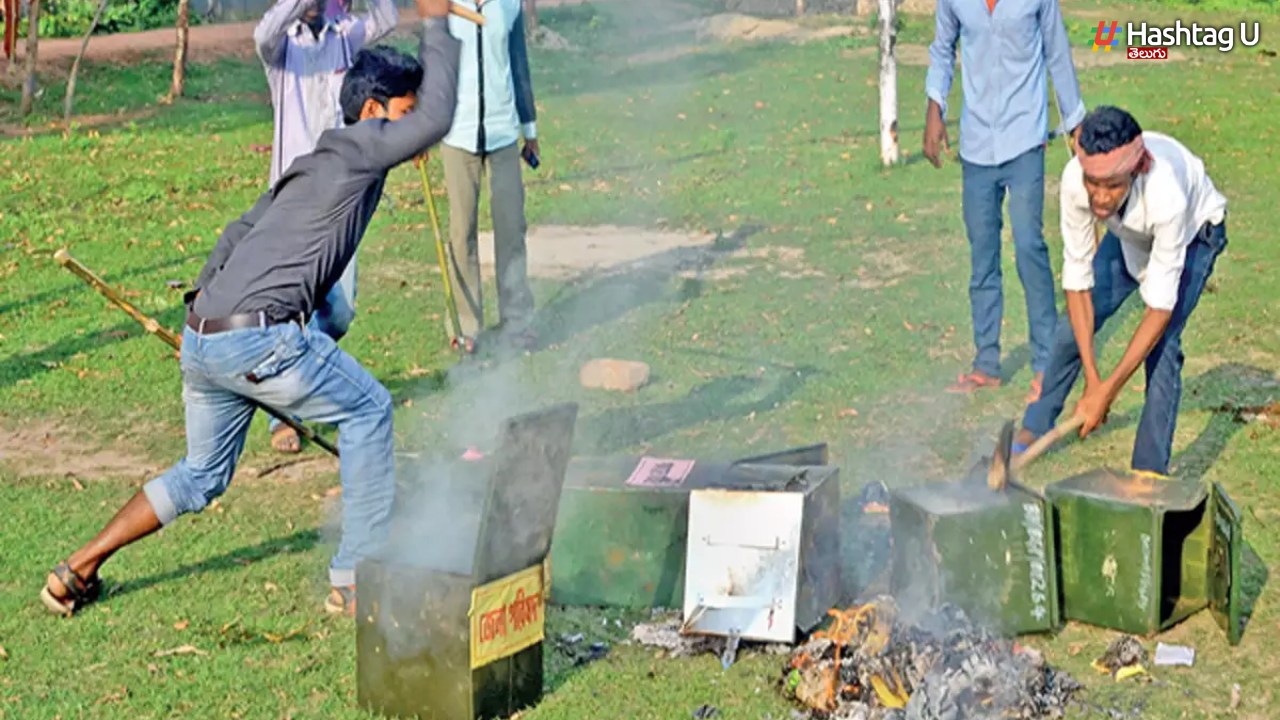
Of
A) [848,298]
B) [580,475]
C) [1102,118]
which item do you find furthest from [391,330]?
[1102,118]

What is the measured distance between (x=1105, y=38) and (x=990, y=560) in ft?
73.6

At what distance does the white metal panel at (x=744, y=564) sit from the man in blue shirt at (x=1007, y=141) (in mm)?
3513

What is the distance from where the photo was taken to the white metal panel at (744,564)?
18.4ft

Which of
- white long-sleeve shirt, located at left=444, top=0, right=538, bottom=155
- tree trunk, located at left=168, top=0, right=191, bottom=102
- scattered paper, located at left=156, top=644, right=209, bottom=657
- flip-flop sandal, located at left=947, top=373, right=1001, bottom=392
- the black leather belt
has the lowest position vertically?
tree trunk, located at left=168, top=0, right=191, bottom=102

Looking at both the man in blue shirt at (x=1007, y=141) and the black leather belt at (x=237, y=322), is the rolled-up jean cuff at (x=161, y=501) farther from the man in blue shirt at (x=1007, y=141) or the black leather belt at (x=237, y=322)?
the man in blue shirt at (x=1007, y=141)

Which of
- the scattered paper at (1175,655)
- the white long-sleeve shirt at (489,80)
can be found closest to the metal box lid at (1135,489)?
the scattered paper at (1175,655)

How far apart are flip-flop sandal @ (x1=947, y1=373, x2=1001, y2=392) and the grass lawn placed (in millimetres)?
83

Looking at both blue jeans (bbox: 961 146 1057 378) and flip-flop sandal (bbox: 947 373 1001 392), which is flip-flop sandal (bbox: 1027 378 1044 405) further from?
flip-flop sandal (bbox: 947 373 1001 392)

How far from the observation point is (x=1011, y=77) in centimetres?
885

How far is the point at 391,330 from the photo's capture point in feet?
34.6

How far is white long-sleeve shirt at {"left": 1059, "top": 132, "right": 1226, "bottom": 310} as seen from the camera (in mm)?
6289

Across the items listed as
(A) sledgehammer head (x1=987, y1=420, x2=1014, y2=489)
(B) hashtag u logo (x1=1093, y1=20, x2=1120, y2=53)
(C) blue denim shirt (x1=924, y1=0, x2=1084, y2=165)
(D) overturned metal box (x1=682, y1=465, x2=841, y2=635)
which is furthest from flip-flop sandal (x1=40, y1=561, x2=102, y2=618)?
(B) hashtag u logo (x1=1093, y1=20, x2=1120, y2=53)

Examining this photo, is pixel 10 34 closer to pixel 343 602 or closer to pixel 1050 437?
pixel 343 602

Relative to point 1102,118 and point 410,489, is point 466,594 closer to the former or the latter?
point 410,489
